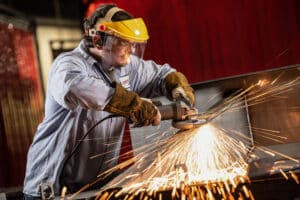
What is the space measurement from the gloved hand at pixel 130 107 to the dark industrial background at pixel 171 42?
266 centimetres

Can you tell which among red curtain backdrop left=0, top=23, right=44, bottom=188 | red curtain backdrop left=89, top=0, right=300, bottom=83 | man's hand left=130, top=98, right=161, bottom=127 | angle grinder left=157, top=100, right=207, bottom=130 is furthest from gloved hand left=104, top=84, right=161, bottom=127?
red curtain backdrop left=89, top=0, right=300, bottom=83

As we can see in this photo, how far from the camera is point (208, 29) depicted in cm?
490

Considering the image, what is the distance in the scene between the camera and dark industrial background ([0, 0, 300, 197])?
4.36 meters

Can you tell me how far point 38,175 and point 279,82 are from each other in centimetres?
128

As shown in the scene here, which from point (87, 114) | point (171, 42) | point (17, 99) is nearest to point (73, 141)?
point (87, 114)

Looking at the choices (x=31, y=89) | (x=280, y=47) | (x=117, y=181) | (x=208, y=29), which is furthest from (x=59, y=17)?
(x=117, y=181)

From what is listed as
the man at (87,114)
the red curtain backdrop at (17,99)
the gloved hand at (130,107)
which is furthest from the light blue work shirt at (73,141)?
the red curtain backdrop at (17,99)

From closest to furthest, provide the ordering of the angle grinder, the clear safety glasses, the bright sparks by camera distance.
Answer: the bright sparks < the angle grinder < the clear safety glasses

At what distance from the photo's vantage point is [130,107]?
74.0 inches

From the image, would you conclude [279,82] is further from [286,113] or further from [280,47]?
[280,47]

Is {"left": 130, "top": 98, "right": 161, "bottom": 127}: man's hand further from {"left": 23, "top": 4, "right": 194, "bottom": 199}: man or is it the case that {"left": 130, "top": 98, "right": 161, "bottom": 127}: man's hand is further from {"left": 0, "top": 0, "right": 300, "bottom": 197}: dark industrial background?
{"left": 0, "top": 0, "right": 300, "bottom": 197}: dark industrial background

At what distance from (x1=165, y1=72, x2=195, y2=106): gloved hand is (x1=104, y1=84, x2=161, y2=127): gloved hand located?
1.33ft

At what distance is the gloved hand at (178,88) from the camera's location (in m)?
2.32

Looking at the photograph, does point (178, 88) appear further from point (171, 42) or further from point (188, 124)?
point (171, 42)
